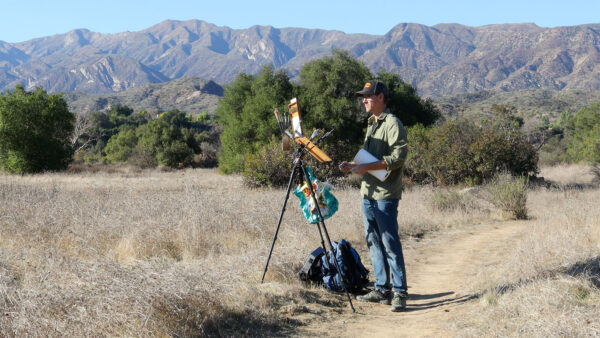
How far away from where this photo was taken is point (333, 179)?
18.8 metres

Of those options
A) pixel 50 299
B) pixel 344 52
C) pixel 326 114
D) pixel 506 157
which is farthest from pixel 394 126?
pixel 344 52

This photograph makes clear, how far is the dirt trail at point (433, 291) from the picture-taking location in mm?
4344

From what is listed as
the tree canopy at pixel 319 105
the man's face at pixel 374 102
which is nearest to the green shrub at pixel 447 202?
the man's face at pixel 374 102

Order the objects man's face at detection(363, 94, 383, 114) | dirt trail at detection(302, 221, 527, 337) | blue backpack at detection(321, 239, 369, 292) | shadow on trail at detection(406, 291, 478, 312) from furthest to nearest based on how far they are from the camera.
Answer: blue backpack at detection(321, 239, 369, 292), shadow on trail at detection(406, 291, 478, 312), man's face at detection(363, 94, 383, 114), dirt trail at detection(302, 221, 527, 337)

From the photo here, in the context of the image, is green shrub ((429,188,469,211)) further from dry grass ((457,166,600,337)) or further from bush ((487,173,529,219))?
dry grass ((457,166,600,337))

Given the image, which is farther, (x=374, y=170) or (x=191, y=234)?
(x=191, y=234)

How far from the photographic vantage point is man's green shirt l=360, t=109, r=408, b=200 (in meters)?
4.63

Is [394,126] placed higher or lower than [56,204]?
higher

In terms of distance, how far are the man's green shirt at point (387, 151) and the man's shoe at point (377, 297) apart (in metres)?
1.10

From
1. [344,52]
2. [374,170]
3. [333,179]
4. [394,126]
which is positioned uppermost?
[344,52]

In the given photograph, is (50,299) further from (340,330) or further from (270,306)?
(340,330)

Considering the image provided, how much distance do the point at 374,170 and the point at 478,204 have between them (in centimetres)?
892

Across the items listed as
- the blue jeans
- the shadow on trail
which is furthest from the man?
the shadow on trail

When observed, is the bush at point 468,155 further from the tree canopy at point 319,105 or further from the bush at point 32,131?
the bush at point 32,131
